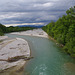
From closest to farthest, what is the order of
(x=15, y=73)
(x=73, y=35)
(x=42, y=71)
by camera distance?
(x=15, y=73)
(x=42, y=71)
(x=73, y=35)

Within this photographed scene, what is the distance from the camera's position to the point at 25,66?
1925 cm

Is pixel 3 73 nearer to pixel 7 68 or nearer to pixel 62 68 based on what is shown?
pixel 7 68

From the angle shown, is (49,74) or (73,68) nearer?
(49,74)

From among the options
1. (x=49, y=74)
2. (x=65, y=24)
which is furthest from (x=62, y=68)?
(x=65, y=24)

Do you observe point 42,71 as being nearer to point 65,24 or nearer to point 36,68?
point 36,68

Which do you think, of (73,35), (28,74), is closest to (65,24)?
(73,35)

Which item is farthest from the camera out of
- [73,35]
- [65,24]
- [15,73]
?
[65,24]

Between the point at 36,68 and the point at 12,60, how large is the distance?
254 inches

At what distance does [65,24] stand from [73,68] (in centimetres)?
1821

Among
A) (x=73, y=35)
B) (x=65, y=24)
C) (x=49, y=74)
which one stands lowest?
(x=49, y=74)

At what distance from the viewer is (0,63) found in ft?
64.8

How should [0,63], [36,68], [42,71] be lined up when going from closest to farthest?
[42,71] → [36,68] → [0,63]

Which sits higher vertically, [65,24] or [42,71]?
[65,24]

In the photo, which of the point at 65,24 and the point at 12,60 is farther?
the point at 65,24
